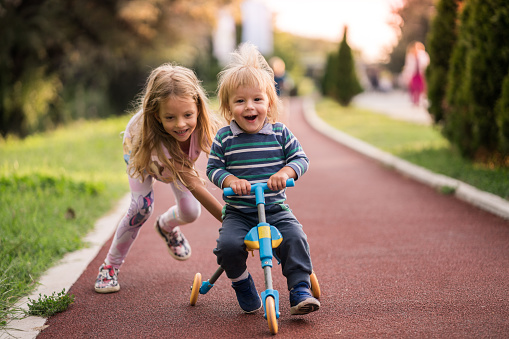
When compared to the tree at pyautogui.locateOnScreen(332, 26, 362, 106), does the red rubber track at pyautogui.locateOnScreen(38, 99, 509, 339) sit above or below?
above

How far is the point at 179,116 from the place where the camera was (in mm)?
3826

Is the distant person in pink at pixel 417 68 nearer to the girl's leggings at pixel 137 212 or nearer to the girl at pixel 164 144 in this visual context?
the girl's leggings at pixel 137 212

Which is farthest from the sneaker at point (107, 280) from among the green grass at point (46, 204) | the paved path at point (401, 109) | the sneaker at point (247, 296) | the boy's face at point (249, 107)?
the paved path at point (401, 109)

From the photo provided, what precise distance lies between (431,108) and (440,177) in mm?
2438

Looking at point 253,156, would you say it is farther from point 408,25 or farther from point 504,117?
point 408,25

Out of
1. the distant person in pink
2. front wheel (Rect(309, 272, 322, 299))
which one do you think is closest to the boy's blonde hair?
front wheel (Rect(309, 272, 322, 299))

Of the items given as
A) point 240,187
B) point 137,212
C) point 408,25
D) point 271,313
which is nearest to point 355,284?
point 271,313

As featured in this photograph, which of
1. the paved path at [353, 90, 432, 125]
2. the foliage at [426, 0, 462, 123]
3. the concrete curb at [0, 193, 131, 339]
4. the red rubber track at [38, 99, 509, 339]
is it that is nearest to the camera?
the red rubber track at [38, 99, 509, 339]

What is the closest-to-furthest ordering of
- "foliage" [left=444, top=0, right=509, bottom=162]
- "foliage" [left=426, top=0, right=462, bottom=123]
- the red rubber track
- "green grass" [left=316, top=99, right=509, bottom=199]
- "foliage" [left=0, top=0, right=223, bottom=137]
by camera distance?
1. the red rubber track
2. "green grass" [left=316, top=99, right=509, bottom=199]
3. "foliage" [left=444, top=0, right=509, bottom=162]
4. "foliage" [left=426, top=0, right=462, bottom=123]
5. "foliage" [left=0, top=0, right=223, bottom=137]

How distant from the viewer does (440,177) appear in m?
7.84

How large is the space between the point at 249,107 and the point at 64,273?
7.24 feet

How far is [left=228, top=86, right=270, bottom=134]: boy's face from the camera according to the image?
351 centimetres

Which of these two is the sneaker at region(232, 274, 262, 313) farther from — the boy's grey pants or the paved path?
the paved path

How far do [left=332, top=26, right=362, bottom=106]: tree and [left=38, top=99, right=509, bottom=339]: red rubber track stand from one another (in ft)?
66.5
